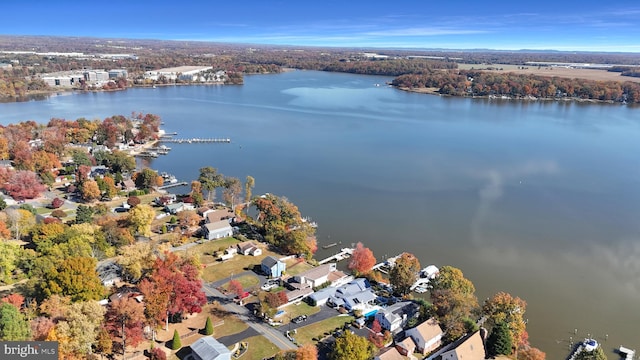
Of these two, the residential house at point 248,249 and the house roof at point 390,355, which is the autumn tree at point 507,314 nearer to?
the house roof at point 390,355

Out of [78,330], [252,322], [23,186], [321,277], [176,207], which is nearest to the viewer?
[78,330]

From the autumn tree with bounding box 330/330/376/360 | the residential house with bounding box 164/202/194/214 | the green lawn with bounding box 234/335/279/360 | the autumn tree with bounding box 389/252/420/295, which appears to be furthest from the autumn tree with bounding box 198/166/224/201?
the autumn tree with bounding box 330/330/376/360

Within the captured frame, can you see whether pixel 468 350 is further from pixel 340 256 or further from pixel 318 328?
pixel 340 256

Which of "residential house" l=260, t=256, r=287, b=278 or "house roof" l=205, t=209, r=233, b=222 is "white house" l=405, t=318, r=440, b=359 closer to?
"residential house" l=260, t=256, r=287, b=278

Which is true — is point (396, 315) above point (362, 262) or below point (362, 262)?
below

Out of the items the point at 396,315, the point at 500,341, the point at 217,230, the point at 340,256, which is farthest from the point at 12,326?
the point at 500,341

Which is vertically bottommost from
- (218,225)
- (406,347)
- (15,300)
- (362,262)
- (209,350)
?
(406,347)

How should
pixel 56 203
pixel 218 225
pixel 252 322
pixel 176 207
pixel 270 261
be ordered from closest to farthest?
1. pixel 252 322
2. pixel 270 261
3. pixel 218 225
4. pixel 56 203
5. pixel 176 207

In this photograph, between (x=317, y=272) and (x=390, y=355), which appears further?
(x=317, y=272)
